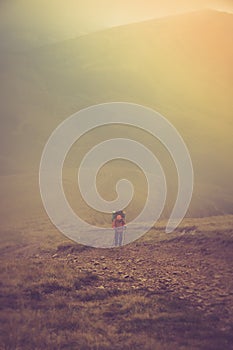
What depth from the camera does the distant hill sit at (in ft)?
264

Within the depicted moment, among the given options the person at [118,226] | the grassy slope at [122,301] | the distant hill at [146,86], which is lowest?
the grassy slope at [122,301]

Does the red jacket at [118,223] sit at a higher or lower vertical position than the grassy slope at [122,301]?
higher

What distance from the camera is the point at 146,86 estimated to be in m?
Result: 127

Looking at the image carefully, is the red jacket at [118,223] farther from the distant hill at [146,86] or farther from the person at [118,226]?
the distant hill at [146,86]

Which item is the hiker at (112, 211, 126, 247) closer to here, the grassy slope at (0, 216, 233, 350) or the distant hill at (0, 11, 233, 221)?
the grassy slope at (0, 216, 233, 350)

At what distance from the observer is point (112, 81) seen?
12756cm

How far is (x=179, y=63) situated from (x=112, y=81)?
112 ft

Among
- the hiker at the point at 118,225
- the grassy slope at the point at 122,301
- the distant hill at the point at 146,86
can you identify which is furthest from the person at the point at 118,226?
the distant hill at the point at 146,86

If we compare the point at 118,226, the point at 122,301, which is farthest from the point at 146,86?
the point at 122,301

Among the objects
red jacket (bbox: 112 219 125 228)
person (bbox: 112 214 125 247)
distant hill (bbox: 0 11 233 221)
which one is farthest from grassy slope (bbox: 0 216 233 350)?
distant hill (bbox: 0 11 233 221)

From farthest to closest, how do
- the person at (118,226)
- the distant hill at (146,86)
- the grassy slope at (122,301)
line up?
1. the distant hill at (146,86)
2. the person at (118,226)
3. the grassy slope at (122,301)

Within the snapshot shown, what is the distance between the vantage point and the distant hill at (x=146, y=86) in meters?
80.5

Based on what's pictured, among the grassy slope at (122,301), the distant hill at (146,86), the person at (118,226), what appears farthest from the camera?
the distant hill at (146,86)

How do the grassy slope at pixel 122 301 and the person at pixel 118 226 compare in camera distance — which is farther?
the person at pixel 118 226
